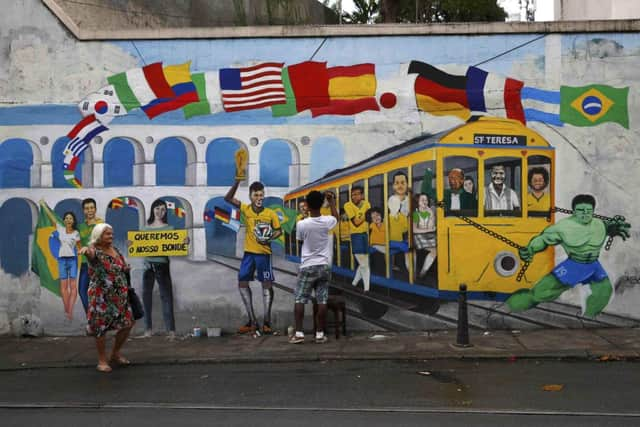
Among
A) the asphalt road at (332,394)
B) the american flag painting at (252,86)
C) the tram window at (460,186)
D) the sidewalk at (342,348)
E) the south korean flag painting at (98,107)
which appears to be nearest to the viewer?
the asphalt road at (332,394)

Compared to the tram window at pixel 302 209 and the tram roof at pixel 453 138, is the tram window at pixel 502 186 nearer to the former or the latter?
the tram roof at pixel 453 138

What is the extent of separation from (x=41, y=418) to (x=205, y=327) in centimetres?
383

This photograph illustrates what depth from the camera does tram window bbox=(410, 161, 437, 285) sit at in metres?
9.19

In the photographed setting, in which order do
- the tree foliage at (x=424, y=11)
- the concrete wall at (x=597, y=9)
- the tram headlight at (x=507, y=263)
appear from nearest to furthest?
the tram headlight at (x=507, y=263)
the concrete wall at (x=597, y=9)
the tree foliage at (x=424, y=11)

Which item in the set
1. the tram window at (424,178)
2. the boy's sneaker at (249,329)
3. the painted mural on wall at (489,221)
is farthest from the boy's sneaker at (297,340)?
the tram window at (424,178)

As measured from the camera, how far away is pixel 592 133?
9211mm

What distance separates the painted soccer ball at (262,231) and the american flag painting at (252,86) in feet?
5.67

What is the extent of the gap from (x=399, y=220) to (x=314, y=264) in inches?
60.6

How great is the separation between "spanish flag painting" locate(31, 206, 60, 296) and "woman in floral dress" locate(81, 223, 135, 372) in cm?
242

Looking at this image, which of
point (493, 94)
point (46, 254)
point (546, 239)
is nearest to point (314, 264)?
point (546, 239)

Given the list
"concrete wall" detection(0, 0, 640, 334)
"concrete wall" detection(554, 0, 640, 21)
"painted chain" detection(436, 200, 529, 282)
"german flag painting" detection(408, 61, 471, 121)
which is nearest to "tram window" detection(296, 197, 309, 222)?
"concrete wall" detection(0, 0, 640, 334)

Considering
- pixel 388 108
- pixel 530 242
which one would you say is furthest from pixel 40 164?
pixel 530 242

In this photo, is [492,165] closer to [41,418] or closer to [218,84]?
[218,84]

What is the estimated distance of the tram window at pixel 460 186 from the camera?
9.16 metres
